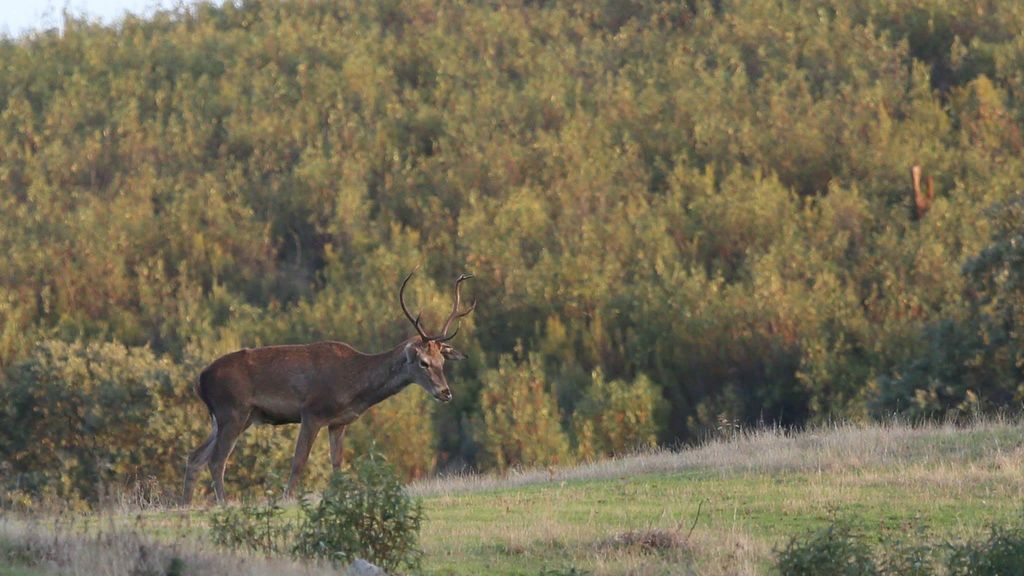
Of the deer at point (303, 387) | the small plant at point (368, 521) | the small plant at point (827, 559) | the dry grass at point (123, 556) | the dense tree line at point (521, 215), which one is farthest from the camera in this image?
the dense tree line at point (521, 215)

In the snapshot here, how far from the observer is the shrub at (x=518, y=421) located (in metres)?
37.3

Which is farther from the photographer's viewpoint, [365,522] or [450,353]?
[450,353]

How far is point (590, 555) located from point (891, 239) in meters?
30.9

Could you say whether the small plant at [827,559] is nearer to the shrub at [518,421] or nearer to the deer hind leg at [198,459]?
the deer hind leg at [198,459]

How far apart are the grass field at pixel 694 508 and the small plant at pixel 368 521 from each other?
46 centimetres

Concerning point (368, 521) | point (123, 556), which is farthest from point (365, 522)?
point (123, 556)

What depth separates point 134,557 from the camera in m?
→ 11.5

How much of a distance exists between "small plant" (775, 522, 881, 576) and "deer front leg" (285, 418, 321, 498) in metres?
7.53

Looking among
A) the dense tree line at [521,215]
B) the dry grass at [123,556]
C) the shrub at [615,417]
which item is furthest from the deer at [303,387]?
the shrub at [615,417]

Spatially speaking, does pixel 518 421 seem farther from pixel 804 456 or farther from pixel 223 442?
pixel 223 442

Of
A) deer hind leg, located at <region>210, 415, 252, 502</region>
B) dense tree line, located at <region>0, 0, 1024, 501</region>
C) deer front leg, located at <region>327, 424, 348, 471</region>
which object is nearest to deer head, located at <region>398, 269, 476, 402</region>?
deer front leg, located at <region>327, 424, 348, 471</region>

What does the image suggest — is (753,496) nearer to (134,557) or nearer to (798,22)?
(134,557)

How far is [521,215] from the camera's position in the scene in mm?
47375

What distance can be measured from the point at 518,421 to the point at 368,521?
2622 centimetres
